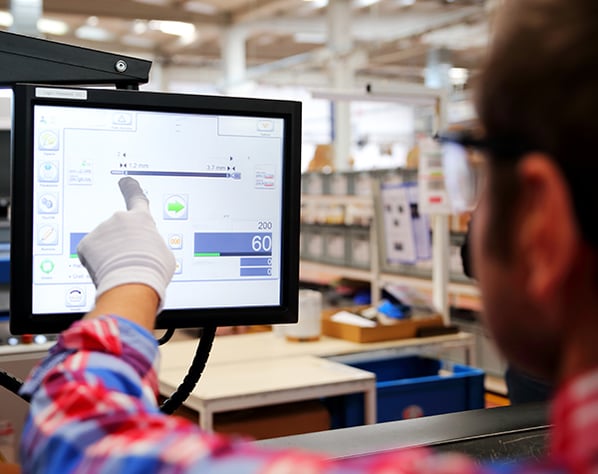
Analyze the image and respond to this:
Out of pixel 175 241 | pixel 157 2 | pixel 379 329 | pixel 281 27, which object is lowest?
pixel 379 329

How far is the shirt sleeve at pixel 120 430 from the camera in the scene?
0.56 metres

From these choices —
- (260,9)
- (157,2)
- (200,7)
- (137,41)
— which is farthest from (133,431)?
(137,41)

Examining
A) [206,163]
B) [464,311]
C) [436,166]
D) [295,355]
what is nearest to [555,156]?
[206,163]

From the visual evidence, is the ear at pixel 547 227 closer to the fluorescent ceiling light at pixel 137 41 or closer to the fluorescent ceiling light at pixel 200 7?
the fluorescent ceiling light at pixel 200 7

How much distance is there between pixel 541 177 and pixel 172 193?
739 mm

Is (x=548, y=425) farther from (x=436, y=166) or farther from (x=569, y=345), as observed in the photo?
(x=436, y=166)

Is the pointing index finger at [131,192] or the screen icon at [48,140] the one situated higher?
the screen icon at [48,140]

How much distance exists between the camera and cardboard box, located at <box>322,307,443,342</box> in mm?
2967

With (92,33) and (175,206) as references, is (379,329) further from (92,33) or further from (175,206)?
(92,33)

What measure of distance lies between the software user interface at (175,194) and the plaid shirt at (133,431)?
1.30ft

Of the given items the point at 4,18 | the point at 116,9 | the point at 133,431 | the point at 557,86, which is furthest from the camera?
the point at 4,18

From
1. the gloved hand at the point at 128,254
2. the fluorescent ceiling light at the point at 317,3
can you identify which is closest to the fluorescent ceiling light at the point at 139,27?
the fluorescent ceiling light at the point at 317,3

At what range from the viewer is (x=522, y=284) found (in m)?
0.55

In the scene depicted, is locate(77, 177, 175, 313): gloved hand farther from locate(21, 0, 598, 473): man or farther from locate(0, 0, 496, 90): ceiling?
locate(0, 0, 496, 90): ceiling
